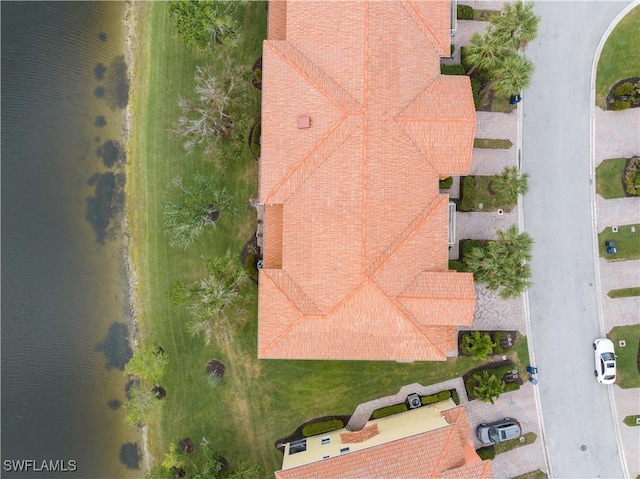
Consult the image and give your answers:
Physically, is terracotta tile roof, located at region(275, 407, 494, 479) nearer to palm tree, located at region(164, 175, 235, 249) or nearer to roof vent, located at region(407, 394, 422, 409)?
roof vent, located at region(407, 394, 422, 409)

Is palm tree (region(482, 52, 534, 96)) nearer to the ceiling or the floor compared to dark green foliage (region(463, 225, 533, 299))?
nearer to the ceiling

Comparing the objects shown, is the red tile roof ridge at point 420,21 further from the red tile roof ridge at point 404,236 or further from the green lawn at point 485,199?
the red tile roof ridge at point 404,236

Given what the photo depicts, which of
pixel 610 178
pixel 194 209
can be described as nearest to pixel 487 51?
pixel 610 178

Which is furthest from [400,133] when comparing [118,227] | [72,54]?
[72,54]

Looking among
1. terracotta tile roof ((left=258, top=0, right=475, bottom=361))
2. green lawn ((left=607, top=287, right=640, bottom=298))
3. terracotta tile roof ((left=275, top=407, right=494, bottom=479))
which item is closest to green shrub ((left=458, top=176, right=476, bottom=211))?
terracotta tile roof ((left=258, top=0, right=475, bottom=361))

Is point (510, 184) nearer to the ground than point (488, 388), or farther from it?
farther from it

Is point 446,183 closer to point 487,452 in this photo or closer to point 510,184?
point 510,184
